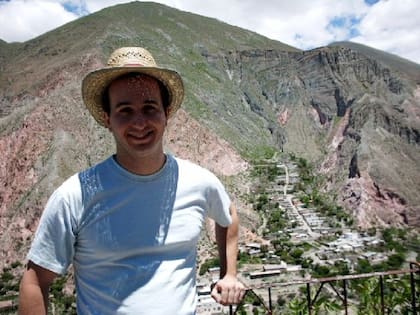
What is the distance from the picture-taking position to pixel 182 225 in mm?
2447

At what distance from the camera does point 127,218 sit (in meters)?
2.29

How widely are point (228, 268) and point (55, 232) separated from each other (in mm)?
1105

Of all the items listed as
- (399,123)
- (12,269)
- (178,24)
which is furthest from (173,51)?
(12,269)

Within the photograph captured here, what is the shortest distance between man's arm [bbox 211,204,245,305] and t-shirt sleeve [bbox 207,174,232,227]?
7 centimetres

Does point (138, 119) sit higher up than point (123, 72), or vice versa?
point (123, 72)

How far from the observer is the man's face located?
2354 mm

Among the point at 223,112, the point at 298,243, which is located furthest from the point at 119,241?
the point at 223,112

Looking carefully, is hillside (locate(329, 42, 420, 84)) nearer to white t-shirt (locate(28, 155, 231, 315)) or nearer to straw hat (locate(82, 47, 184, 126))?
straw hat (locate(82, 47, 184, 126))

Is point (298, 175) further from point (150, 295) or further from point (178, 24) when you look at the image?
point (150, 295)

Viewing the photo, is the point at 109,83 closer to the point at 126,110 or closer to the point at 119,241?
the point at 126,110

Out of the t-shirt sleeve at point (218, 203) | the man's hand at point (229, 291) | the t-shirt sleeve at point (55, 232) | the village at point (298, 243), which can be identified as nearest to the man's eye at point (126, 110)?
the t-shirt sleeve at point (55, 232)

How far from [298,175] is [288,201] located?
884 cm

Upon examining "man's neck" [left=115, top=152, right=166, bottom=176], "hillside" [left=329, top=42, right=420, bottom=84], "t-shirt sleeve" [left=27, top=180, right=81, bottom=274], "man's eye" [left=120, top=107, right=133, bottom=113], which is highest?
"hillside" [left=329, top=42, right=420, bottom=84]

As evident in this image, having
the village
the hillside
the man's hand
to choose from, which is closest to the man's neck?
the man's hand
